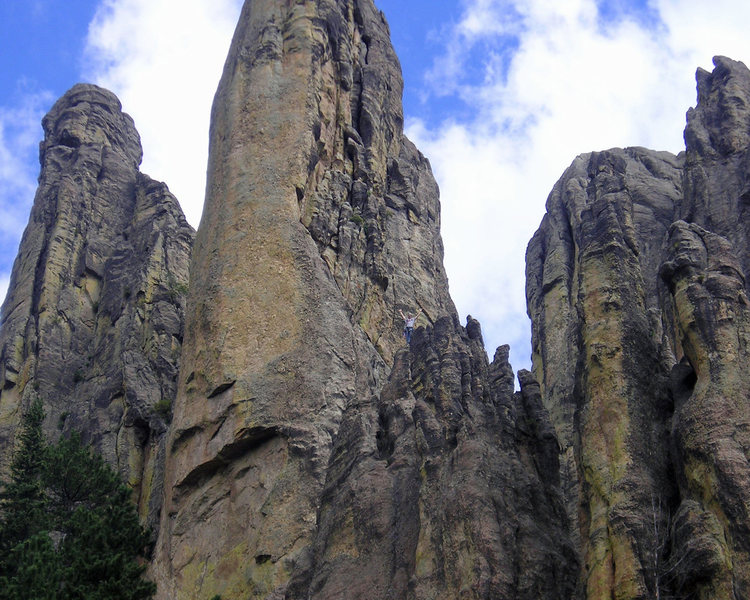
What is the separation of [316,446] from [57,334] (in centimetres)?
2821

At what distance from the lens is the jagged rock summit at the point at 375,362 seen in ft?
90.3

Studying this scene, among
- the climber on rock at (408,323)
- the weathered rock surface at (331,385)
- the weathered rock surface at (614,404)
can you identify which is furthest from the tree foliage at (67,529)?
the weathered rock surface at (614,404)

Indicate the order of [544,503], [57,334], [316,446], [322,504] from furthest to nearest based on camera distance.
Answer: [57,334]
[316,446]
[322,504]
[544,503]

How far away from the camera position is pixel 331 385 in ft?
130

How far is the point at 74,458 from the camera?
154 feet

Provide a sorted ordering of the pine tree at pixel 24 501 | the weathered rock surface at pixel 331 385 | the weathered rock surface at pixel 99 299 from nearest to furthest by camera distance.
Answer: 1. the weathered rock surface at pixel 331 385
2. the pine tree at pixel 24 501
3. the weathered rock surface at pixel 99 299

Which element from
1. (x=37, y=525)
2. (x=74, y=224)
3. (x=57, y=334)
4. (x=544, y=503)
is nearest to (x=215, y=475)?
(x=37, y=525)

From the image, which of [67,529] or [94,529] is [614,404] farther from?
[67,529]

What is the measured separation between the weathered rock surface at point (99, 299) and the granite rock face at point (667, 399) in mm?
21105

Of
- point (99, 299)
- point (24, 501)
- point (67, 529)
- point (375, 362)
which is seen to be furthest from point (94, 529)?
point (99, 299)

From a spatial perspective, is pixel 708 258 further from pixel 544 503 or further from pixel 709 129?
pixel 709 129

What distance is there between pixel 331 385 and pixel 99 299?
27253 millimetres

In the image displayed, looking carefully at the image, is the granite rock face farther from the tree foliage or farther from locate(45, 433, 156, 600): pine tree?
the tree foliage

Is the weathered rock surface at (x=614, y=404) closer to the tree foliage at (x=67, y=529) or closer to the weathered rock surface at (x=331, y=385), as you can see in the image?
the weathered rock surface at (x=331, y=385)
